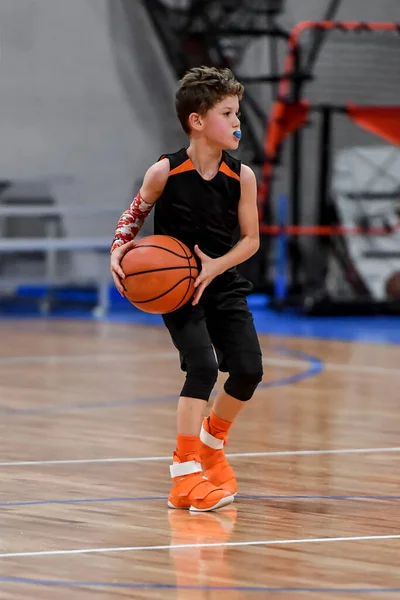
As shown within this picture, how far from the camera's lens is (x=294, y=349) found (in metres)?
7.88

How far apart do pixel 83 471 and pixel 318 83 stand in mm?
8990

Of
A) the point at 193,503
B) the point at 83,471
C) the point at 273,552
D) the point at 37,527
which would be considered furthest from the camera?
the point at 83,471

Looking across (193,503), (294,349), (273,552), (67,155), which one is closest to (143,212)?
(193,503)

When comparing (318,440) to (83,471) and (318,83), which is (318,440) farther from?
(318,83)

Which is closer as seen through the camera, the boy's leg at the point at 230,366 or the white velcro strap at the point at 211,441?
the boy's leg at the point at 230,366

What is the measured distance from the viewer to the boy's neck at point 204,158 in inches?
138

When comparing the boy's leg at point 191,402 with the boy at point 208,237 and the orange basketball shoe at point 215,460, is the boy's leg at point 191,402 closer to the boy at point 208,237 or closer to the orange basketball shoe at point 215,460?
the boy at point 208,237

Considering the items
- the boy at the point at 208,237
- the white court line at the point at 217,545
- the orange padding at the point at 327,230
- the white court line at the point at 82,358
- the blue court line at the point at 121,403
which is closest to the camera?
the white court line at the point at 217,545

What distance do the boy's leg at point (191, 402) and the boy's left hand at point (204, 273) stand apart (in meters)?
0.07

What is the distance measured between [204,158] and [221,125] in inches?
4.4

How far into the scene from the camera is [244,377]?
3471 mm

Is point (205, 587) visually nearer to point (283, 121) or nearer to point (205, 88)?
point (205, 88)

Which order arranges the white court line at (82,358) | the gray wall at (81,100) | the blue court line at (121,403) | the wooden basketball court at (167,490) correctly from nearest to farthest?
the wooden basketball court at (167,490)
the blue court line at (121,403)
the white court line at (82,358)
the gray wall at (81,100)

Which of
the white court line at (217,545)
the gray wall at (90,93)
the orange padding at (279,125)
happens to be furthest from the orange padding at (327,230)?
the white court line at (217,545)
